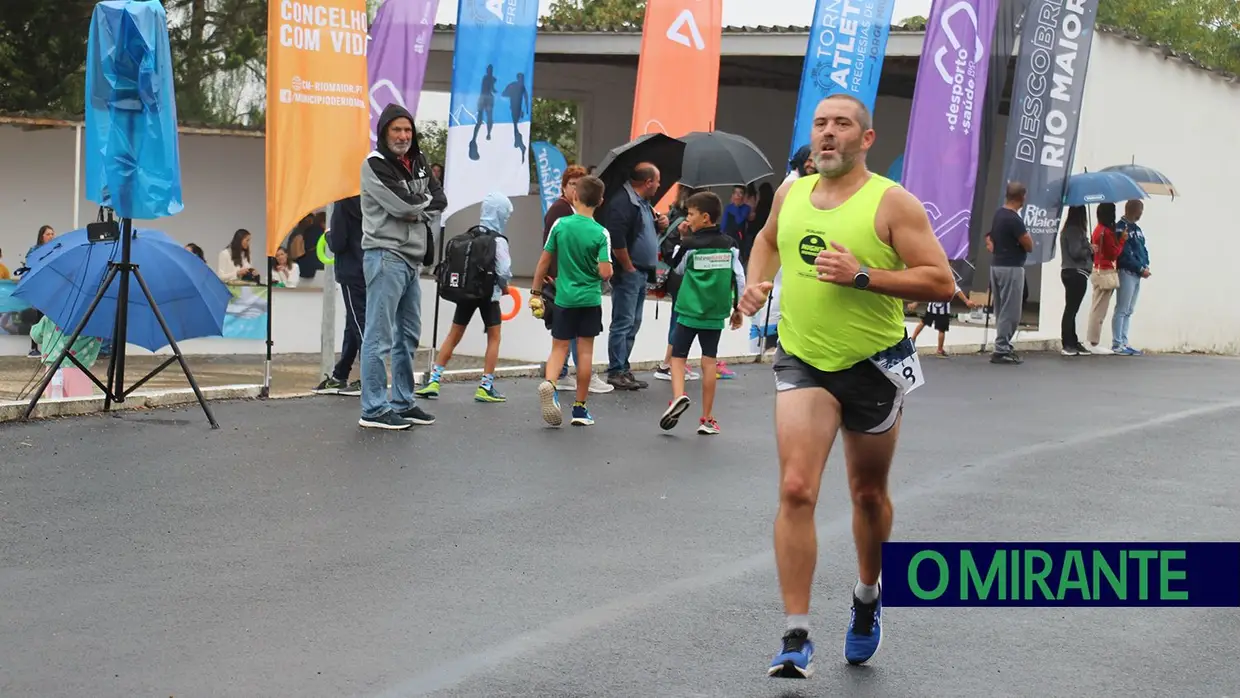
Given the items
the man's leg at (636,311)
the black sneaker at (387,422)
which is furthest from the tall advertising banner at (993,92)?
the black sneaker at (387,422)

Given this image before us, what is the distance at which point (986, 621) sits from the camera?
21.2 ft

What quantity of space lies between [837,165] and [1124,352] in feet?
57.3

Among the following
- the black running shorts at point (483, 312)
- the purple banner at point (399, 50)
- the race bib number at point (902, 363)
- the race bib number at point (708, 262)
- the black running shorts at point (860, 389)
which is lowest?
the black running shorts at point (483, 312)

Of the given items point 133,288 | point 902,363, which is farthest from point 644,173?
point 902,363

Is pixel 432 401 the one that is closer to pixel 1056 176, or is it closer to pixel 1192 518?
pixel 1192 518

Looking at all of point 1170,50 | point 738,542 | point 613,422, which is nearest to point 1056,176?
point 1170,50

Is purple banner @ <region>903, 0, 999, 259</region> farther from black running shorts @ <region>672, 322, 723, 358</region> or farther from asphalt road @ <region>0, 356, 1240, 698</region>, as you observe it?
black running shorts @ <region>672, 322, 723, 358</region>

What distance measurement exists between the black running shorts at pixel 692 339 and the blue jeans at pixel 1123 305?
11.3 metres

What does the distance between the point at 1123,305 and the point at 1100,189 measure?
1867mm

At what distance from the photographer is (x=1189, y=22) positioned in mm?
52562

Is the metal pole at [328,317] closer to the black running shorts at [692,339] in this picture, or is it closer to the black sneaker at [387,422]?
the black sneaker at [387,422]

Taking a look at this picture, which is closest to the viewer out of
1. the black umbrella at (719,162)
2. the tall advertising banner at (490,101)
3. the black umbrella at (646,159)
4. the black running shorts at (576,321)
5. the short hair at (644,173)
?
the black running shorts at (576,321)

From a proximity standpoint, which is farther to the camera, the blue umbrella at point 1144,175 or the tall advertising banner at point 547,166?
the blue umbrella at point 1144,175

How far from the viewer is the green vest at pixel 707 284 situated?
11852mm
